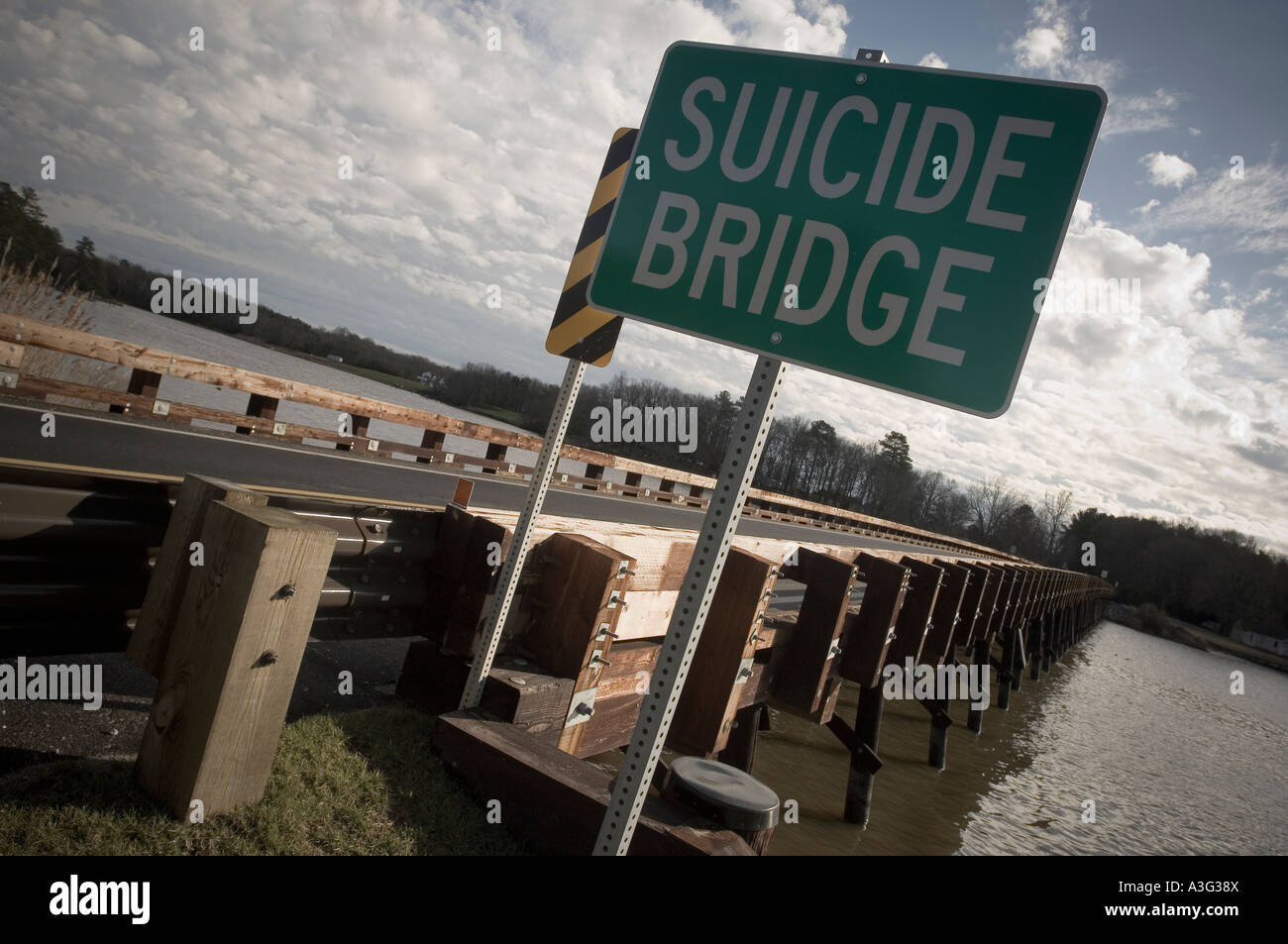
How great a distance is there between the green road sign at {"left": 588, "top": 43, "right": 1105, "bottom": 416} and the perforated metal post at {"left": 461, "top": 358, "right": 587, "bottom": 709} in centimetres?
107

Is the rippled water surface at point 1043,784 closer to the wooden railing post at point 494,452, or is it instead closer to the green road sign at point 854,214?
the green road sign at point 854,214

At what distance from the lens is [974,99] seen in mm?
1933

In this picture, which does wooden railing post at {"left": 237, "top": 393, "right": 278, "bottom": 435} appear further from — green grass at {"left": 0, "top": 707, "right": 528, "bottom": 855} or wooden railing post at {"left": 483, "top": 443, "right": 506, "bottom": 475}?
green grass at {"left": 0, "top": 707, "right": 528, "bottom": 855}

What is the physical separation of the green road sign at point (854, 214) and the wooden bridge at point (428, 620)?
87 centimetres

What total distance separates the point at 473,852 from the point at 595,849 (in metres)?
0.73

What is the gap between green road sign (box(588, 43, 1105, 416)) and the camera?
184 centimetres

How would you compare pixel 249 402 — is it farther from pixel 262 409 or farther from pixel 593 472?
pixel 593 472

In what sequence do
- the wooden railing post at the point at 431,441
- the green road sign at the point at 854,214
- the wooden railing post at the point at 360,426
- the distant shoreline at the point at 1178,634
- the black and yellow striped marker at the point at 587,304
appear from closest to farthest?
1. the green road sign at the point at 854,214
2. the black and yellow striped marker at the point at 587,304
3. the wooden railing post at the point at 360,426
4. the wooden railing post at the point at 431,441
5. the distant shoreline at the point at 1178,634

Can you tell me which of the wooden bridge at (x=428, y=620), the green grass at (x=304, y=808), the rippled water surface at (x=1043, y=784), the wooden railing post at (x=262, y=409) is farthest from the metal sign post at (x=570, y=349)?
the wooden railing post at (x=262, y=409)

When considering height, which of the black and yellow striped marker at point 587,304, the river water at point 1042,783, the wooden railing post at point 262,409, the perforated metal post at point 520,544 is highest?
the black and yellow striped marker at point 587,304

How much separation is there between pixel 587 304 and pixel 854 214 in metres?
1.45

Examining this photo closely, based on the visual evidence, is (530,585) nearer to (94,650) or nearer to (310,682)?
(310,682)

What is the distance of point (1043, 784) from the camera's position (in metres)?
12.0

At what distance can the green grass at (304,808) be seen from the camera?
7.17 feet
